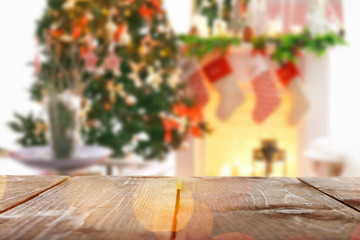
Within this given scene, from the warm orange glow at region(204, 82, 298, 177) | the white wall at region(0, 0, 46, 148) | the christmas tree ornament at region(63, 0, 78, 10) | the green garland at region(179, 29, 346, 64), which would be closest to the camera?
the christmas tree ornament at region(63, 0, 78, 10)

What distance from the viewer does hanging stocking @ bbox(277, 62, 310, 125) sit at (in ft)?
8.71

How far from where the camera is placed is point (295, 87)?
266 cm

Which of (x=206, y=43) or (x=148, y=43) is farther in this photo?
(x=206, y=43)

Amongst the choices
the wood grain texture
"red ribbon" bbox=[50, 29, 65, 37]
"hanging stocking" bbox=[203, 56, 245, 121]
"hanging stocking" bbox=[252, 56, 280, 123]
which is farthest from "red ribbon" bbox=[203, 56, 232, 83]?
the wood grain texture

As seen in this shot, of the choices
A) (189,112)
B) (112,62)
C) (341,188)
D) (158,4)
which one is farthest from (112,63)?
(341,188)

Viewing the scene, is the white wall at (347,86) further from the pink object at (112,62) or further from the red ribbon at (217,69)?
the pink object at (112,62)

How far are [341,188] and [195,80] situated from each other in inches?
88.9

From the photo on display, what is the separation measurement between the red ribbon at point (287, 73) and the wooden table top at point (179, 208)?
218cm

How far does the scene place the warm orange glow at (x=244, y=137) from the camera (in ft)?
9.64

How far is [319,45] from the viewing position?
2.56 meters

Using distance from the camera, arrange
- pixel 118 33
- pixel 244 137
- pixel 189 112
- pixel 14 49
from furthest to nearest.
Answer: pixel 244 137 → pixel 14 49 → pixel 189 112 → pixel 118 33

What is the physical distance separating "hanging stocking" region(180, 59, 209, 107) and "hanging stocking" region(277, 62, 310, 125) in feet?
2.00

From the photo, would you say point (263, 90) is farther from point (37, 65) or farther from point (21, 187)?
point (21, 187)

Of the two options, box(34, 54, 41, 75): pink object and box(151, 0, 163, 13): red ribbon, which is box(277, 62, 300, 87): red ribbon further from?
box(34, 54, 41, 75): pink object
